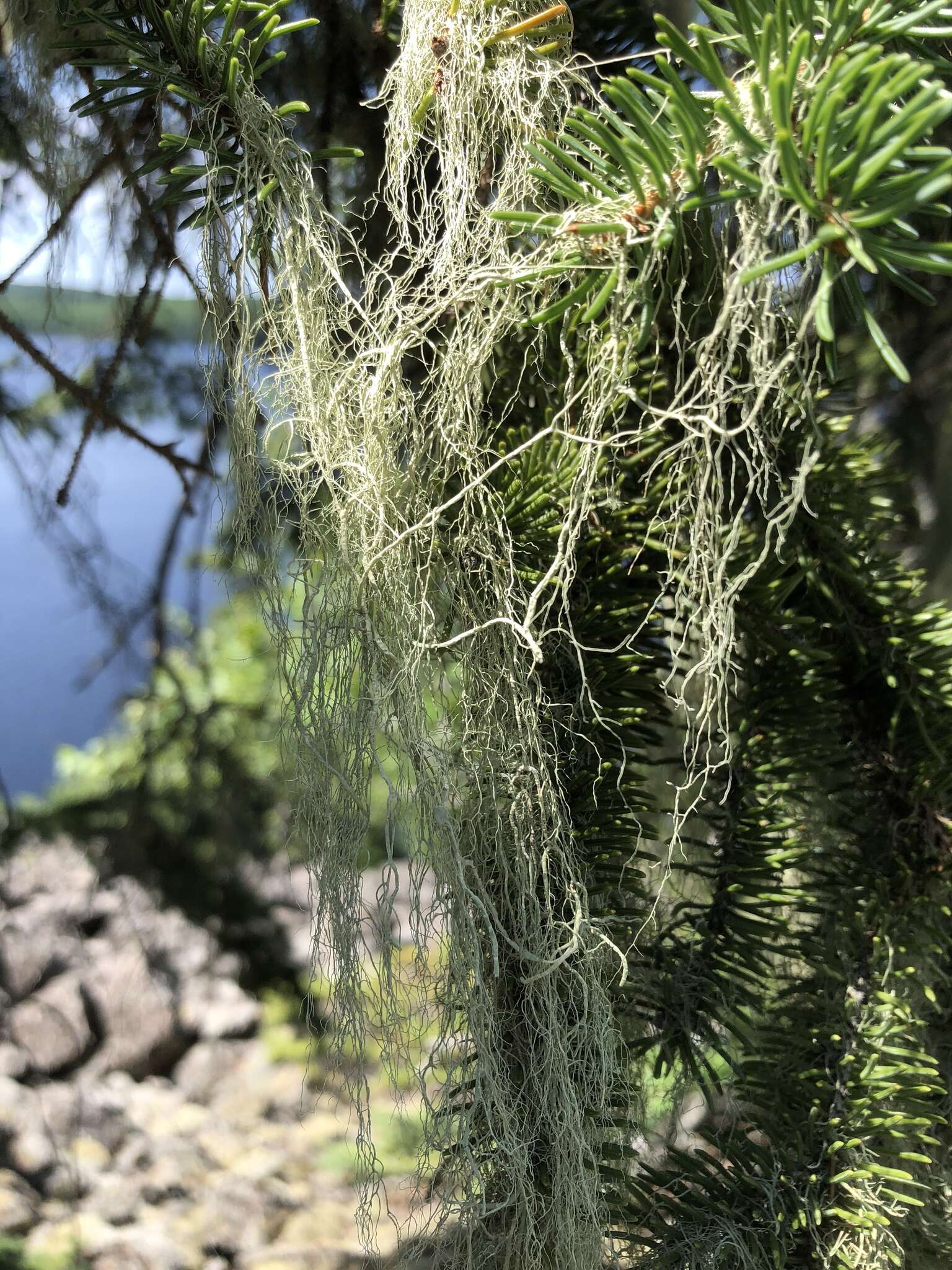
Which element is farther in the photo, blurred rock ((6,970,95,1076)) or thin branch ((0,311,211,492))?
blurred rock ((6,970,95,1076))

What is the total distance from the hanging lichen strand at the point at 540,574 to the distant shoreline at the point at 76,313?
0.08m

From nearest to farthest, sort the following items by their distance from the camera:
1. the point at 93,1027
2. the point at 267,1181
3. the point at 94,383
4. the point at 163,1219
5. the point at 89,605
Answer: the point at 94,383, the point at 89,605, the point at 163,1219, the point at 267,1181, the point at 93,1027

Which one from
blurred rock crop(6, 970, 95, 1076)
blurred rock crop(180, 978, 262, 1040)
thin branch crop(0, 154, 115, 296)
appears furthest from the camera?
blurred rock crop(180, 978, 262, 1040)

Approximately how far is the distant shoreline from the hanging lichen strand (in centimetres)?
8

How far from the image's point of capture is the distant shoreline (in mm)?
547

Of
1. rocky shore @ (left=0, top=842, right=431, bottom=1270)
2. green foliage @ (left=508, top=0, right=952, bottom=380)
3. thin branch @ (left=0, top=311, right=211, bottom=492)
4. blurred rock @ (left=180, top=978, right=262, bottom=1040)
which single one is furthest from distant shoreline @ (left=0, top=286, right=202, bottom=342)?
blurred rock @ (left=180, top=978, right=262, bottom=1040)

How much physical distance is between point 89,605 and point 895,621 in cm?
83

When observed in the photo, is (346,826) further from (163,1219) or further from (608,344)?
(163,1219)

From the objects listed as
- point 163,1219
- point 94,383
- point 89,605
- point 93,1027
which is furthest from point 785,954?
point 93,1027

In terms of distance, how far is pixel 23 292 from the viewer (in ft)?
2.64

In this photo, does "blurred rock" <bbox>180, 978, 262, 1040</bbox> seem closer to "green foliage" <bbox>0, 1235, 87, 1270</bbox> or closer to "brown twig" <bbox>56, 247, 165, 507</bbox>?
"green foliage" <bbox>0, 1235, 87, 1270</bbox>

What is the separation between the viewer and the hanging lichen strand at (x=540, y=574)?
1.00 ft

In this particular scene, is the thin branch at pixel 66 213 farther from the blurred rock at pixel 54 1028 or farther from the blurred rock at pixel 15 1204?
the blurred rock at pixel 54 1028

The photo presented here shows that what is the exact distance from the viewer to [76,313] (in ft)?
2.49
